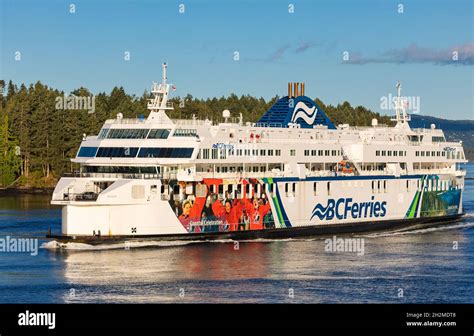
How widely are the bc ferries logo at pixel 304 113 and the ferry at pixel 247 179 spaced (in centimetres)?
7

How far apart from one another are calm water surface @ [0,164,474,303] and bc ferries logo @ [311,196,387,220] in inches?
120

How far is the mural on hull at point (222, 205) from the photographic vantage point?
48500mm

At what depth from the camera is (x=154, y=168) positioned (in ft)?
157

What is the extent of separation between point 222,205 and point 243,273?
9029 mm

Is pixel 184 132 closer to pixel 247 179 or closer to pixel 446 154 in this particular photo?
pixel 247 179

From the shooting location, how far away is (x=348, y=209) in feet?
188

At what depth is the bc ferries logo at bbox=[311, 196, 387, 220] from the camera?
55969mm

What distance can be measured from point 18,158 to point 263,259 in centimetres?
6002

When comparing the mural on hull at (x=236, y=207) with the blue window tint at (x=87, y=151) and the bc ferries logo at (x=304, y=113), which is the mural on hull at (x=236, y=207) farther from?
the bc ferries logo at (x=304, y=113)

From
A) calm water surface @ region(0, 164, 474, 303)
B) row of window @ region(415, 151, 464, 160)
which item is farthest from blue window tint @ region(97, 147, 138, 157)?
row of window @ region(415, 151, 464, 160)

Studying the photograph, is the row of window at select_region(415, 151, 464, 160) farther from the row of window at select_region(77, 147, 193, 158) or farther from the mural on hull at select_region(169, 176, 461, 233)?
the row of window at select_region(77, 147, 193, 158)
